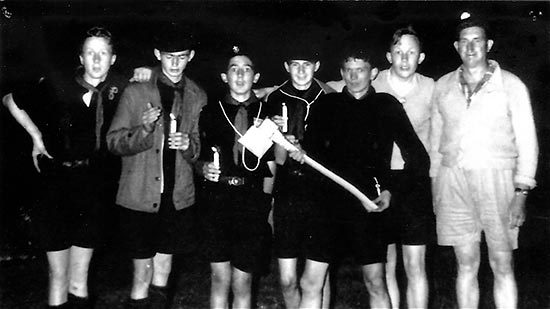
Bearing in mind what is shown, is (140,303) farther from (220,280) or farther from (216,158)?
(216,158)

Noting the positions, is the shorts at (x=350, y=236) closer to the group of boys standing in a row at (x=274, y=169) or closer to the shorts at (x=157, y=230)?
the group of boys standing in a row at (x=274, y=169)

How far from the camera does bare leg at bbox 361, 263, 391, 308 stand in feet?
11.1

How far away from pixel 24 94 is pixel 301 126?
1735 millimetres

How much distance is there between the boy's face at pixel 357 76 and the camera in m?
3.47

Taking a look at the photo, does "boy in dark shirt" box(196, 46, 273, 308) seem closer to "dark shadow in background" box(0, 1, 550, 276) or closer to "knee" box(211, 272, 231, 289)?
"knee" box(211, 272, 231, 289)

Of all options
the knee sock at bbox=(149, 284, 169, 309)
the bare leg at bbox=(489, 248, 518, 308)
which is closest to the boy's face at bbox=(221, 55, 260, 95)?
the knee sock at bbox=(149, 284, 169, 309)

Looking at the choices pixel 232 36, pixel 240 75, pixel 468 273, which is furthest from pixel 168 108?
pixel 232 36

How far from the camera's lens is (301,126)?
354cm

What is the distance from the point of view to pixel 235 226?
3.38 m

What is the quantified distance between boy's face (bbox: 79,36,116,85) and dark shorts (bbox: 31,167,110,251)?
0.57 meters

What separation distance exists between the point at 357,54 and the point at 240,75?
73 centimetres

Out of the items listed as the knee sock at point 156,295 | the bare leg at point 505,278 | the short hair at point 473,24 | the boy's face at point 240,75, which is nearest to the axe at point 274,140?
the boy's face at point 240,75

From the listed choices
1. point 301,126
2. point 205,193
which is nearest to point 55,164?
point 205,193

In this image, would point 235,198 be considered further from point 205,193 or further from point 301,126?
point 301,126
